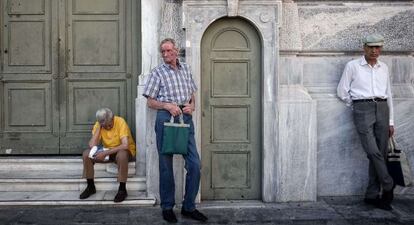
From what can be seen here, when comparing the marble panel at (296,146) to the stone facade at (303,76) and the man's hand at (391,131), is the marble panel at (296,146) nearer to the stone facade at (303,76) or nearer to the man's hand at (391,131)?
the stone facade at (303,76)

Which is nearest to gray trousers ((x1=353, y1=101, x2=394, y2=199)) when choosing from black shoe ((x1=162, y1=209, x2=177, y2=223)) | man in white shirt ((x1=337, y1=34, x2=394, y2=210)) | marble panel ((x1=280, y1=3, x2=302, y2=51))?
man in white shirt ((x1=337, y1=34, x2=394, y2=210))

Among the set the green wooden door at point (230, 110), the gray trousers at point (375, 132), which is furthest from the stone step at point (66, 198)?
the gray trousers at point (375, 132)

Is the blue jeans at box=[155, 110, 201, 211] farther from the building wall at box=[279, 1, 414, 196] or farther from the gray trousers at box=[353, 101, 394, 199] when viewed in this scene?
the gray trousers at box=[353, 101, 394, 199]

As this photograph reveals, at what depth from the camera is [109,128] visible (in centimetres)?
716

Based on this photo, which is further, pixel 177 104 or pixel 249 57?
pixel 249 57

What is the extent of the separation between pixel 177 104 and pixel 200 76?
2.59 ft

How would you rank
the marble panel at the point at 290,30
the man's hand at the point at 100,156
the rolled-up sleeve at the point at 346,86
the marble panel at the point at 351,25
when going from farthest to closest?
the marble panel at the point at 351,25, the marble panel at the point at 290,30, the rolled-up sleeve at the point at 346,86, the man's hand at the point at 100,156

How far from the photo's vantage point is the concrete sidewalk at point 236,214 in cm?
638

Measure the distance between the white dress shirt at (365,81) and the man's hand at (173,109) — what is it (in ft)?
7.23

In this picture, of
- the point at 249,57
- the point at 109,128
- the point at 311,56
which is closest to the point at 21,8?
the point at 109,128

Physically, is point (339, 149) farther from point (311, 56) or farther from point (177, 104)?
point (177, 104)

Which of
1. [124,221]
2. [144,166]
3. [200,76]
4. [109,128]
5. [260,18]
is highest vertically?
[260,18]

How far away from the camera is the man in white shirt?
6.90 meters

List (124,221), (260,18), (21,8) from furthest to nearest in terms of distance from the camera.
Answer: (21,8), (260,18), (124,221)
